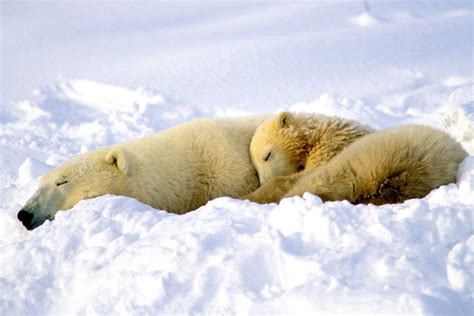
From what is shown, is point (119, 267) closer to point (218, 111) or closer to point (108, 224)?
point (108, 224)

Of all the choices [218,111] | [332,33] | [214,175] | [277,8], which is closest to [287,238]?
[214,175]

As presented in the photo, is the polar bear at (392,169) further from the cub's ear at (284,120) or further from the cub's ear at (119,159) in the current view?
the cub's ear at (119,159)

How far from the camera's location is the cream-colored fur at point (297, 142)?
193 inches

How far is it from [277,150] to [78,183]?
4.78 feet

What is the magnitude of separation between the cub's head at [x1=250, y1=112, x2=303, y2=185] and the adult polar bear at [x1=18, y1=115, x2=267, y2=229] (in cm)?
11

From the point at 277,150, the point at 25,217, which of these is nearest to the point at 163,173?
the point at 277,150

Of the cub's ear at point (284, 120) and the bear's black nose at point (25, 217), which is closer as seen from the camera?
the bear's black nose at point (25, 217)

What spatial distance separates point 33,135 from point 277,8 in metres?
7.57

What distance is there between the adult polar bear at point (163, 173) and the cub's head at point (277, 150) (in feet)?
0.38

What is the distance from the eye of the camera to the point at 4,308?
300 centimetres

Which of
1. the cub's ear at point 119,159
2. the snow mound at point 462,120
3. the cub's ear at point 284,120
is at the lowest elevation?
the snow mound at point 462,120

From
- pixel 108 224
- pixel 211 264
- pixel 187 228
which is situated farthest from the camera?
pixel 108 224

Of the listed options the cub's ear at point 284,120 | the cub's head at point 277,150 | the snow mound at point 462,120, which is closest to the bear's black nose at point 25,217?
the cub's head at point 277,150

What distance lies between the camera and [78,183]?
463 centimetres
